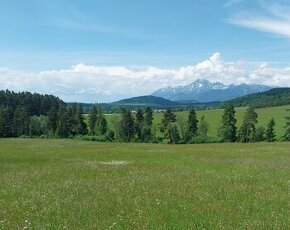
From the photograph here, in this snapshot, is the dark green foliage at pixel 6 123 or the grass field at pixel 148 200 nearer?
the grass field at pixel 148 200

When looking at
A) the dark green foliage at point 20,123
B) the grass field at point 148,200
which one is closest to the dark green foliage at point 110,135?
the dark green foliage at point 20,123

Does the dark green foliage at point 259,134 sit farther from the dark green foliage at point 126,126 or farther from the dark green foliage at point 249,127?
the dark green foliage at point 126,126

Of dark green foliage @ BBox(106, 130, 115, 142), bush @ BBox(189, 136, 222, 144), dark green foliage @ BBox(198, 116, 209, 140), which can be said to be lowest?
bush @ BBox(189, 136, 222, 144)

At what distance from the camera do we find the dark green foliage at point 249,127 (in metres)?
125

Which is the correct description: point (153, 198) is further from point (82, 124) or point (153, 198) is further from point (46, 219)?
point (82, 124)

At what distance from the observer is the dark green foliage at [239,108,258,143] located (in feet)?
410

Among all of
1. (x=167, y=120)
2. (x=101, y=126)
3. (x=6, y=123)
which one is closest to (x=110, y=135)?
(x=101, y=126)

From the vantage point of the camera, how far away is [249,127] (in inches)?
4980

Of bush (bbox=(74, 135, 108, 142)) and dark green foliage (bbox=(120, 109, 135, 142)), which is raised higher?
dark green foliage (bbox=(120, 109, 135, 142))

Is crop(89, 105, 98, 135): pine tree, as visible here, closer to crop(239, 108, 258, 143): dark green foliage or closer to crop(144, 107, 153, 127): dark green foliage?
crop(144, 107, 153, 127): dark green foliage

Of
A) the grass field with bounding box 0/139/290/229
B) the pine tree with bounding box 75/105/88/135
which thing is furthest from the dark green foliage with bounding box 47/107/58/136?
the grass field with bounding box 0/139/290/229

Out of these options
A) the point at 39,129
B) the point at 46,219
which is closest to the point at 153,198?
the point at 46,219

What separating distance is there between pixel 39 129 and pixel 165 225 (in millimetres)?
156273

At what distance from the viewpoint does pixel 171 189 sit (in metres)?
19.3
